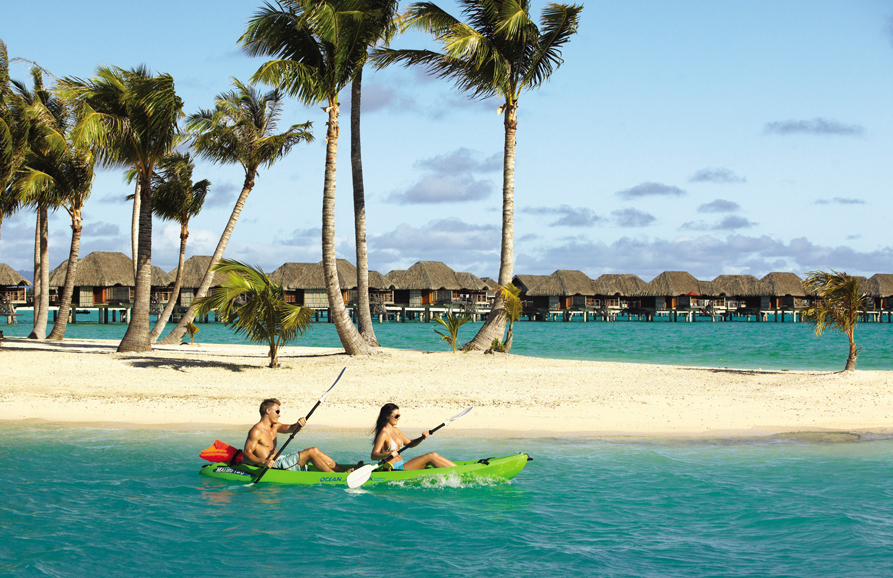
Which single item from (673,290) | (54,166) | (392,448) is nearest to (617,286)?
(673,290)

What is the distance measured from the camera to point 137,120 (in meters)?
19.5

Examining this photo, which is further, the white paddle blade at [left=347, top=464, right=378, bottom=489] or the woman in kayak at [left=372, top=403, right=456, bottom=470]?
the woman in kayak at [left=372, top=403, right=456, bottom=470]

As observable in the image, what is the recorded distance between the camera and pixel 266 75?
17.9m

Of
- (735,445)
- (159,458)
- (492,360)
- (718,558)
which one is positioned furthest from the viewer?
(492,360)

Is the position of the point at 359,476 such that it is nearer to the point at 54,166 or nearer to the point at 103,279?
the point at 54,166

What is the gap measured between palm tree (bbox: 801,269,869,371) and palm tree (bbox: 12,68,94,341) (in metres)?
19.7

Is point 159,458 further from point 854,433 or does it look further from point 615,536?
point 854,433

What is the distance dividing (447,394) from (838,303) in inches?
397

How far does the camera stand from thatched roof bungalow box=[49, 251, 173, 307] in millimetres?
58625

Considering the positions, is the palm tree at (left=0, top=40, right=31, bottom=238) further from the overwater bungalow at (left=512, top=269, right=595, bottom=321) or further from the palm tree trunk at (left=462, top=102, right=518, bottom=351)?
the overwater bungalow at (left=512, top=269, right=595, bottom=321)

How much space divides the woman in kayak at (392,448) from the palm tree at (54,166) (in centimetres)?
1622

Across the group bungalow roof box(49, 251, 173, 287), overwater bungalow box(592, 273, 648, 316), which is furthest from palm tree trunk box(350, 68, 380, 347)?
overwater bungalow box(592, 273, 648, 316)

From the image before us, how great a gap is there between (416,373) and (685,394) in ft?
19.8

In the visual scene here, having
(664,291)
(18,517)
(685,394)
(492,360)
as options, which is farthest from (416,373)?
(664,291)
